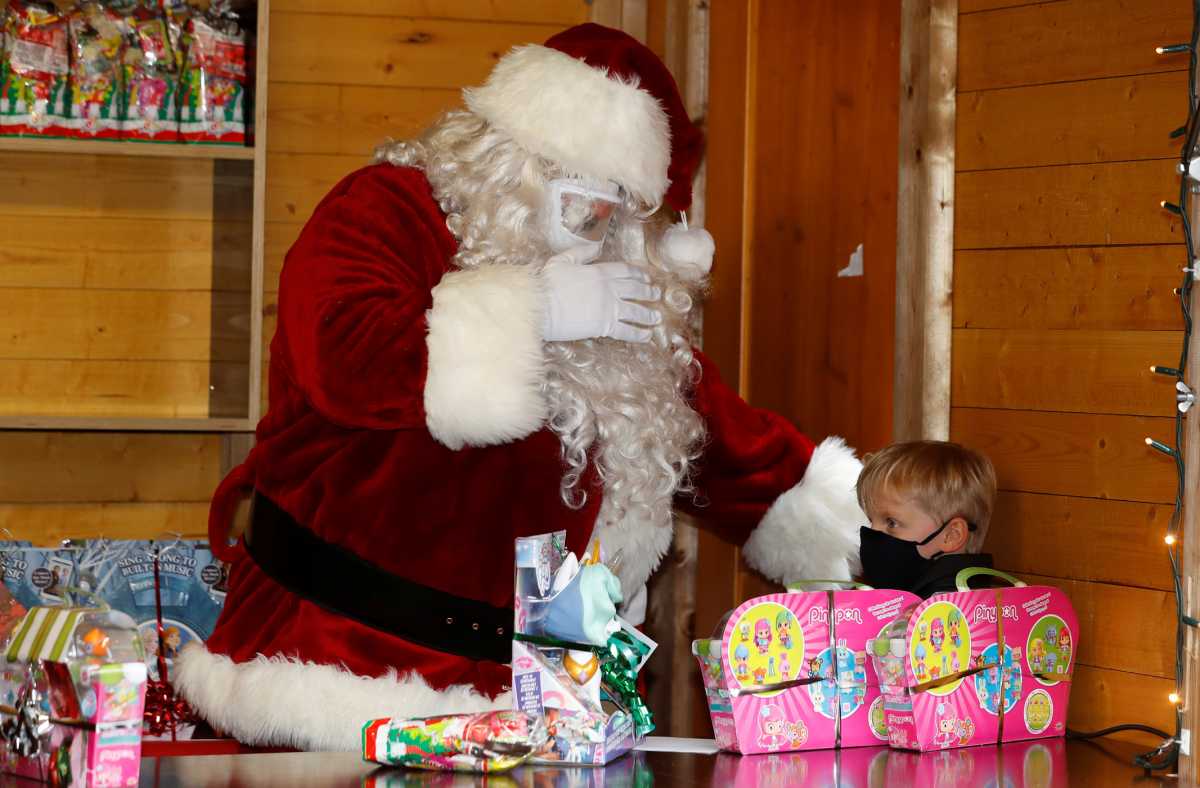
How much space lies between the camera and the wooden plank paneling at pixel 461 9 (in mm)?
2586

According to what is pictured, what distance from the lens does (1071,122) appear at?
1.67 metres

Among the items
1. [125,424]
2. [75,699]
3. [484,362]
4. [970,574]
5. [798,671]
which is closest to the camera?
[75,699]

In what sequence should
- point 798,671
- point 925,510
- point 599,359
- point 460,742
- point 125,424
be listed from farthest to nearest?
point 125,424, point 599,359, point 925,510, point 798,671, point 460,742

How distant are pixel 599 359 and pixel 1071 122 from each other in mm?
642

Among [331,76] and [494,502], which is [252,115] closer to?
A: [331,76]

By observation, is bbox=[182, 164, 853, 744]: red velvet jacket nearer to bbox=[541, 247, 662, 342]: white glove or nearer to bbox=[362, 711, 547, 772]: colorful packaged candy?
bbox=[541, 247, 662, 342]: white glove

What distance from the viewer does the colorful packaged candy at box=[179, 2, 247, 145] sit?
2428 millimetres

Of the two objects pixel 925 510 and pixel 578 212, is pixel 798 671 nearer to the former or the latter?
pixel 925 510

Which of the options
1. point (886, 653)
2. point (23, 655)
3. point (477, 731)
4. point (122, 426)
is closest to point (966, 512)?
point (886, 653)

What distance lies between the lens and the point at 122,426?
7.75 feet

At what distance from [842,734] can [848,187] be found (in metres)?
1.04

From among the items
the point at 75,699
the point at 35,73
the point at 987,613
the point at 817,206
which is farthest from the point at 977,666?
the point at 35,73

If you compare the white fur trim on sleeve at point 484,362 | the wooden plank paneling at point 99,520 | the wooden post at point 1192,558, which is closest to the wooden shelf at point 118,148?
the wooden plank paneling at point 99,520

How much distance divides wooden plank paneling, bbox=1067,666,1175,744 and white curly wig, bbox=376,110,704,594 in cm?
55
